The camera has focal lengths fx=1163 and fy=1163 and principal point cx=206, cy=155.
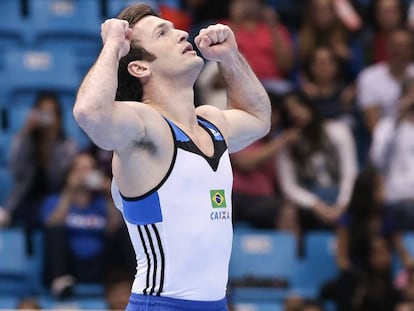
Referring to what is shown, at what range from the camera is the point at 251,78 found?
594 centimetres

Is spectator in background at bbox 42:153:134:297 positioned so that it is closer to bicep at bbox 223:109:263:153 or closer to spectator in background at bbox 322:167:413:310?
spectator in background at bbox 322:167:413:310

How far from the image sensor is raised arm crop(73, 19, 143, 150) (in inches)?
189

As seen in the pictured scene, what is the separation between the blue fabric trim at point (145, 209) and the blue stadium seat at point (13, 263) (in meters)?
4.62

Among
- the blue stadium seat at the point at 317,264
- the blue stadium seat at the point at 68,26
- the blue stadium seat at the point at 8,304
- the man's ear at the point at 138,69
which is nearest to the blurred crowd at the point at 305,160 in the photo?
the blue stadium seat at the point at 317,264

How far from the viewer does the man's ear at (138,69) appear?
17.5ft

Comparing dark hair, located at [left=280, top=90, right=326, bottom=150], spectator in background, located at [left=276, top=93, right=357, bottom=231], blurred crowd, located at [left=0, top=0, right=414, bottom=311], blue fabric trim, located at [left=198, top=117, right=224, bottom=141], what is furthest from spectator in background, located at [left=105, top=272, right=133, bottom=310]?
blue fabric trim, located at [left=198, top=117, right=224, bottom=141]

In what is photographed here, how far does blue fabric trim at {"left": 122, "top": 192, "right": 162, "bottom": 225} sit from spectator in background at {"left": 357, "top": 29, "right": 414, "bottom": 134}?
6357mm

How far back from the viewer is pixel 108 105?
483cm

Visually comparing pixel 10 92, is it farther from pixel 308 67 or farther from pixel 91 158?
pixel 308 67

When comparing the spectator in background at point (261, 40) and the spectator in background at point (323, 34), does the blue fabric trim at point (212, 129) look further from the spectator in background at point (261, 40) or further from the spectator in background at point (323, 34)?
the spectator in background at point (323, 34)

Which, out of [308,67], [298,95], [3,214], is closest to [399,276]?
[298,95]

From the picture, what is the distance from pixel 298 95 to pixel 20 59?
2743mm

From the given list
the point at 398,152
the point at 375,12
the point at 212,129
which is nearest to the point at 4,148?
the point at 398,152

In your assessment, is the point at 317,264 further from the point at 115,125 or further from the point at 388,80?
the point at 115,125
